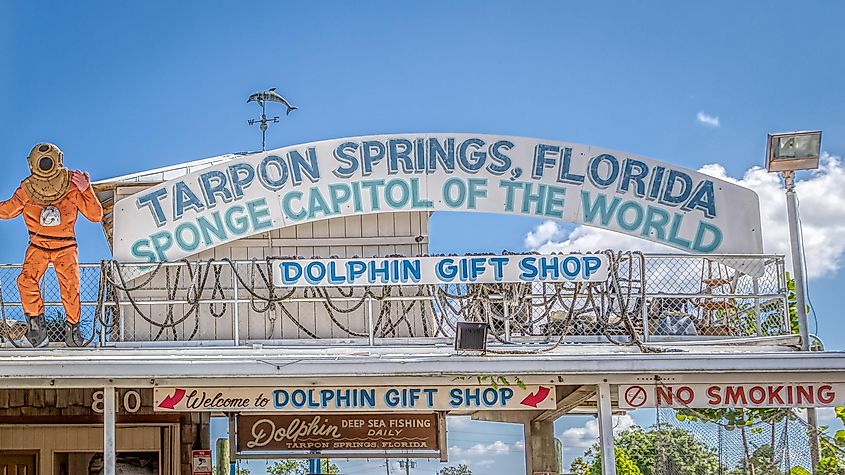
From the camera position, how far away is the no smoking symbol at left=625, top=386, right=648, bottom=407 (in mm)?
10508

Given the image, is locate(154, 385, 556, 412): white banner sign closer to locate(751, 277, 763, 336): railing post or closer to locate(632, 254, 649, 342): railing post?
locate(632, 254, 649, 342): railing post

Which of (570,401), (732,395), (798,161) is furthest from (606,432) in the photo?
(798,161)

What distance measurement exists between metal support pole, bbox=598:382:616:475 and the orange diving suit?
5.70m

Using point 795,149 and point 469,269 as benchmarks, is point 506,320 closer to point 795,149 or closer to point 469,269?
point 469,269

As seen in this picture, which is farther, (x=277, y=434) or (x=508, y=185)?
(x=277, y=434)

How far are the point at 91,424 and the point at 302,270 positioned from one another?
400 centimetres

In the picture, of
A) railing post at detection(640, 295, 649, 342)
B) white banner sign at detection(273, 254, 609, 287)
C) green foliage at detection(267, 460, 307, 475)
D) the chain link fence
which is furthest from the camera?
green foliage at detection(267, 460, 307, 475)

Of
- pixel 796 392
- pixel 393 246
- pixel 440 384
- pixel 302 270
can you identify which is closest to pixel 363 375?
pixel 440 384

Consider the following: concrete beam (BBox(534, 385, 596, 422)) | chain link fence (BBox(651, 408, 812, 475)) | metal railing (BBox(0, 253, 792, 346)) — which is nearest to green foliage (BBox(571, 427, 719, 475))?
chain link fence (BBox(651, 408, 812, 475))

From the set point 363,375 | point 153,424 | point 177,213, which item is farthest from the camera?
point 153,424

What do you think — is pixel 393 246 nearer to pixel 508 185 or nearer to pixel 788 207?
pixel 508 185

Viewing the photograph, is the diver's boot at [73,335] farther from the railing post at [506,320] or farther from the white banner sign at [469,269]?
the railing post at [506,320]

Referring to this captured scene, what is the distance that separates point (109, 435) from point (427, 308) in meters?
4.18

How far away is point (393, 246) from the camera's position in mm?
13242
